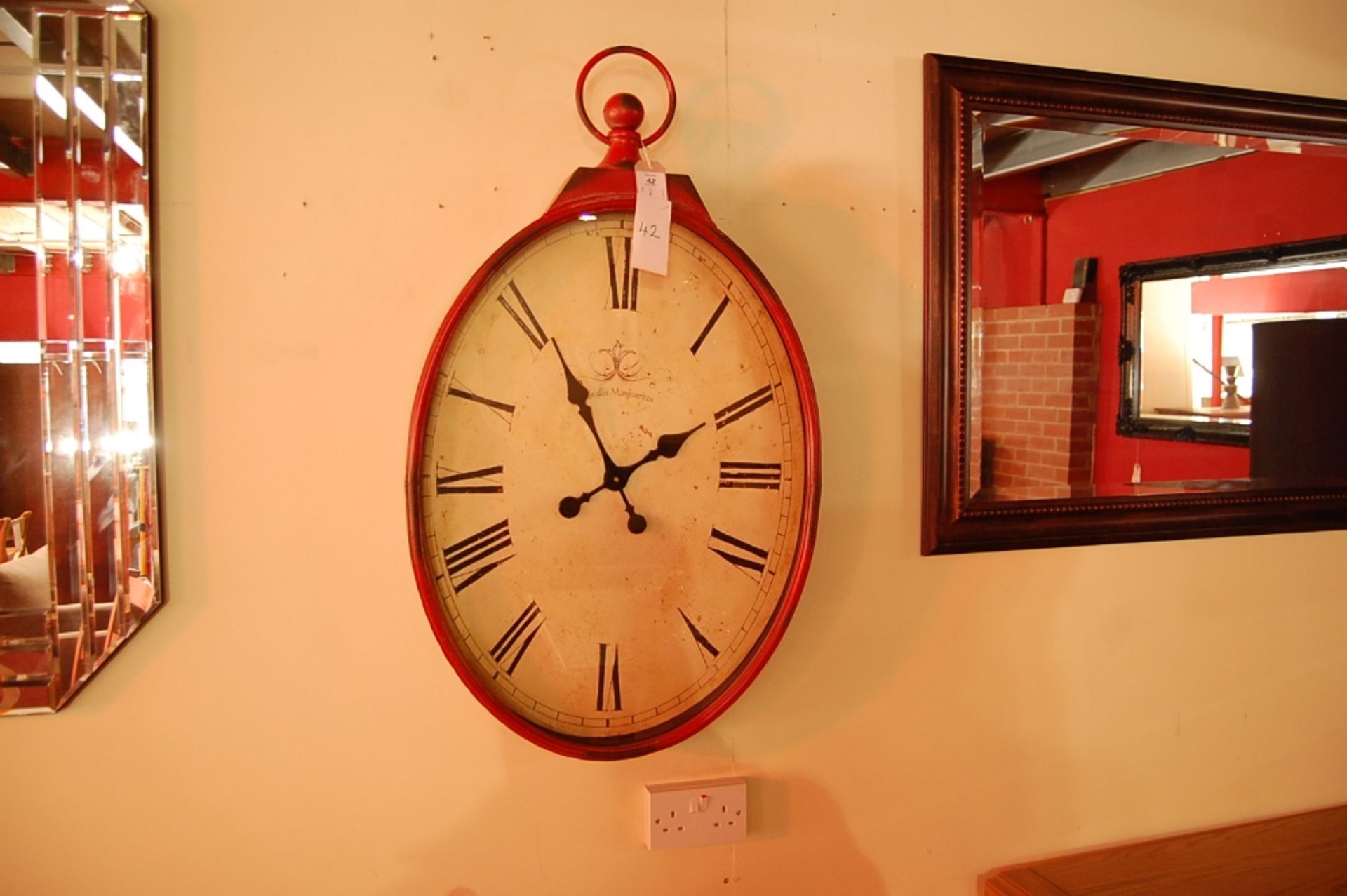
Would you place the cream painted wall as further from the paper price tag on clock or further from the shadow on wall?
the paper price tag on clock

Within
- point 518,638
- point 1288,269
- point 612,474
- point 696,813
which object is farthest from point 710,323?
point 1288,269

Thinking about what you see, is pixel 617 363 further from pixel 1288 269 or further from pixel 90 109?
pixel 1288 269

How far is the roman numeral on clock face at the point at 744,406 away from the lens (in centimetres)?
125

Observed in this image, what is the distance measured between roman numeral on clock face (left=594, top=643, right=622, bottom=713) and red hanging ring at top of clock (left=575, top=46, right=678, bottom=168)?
0.62 m

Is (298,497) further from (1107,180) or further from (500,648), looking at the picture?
(1107,180)

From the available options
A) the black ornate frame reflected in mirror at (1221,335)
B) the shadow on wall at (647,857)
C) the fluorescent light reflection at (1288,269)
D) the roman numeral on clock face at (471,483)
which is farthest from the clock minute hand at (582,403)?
the fluorescent light reflection at (1288,269)

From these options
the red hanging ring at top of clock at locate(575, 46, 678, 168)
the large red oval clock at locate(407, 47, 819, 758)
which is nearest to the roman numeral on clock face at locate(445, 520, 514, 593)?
the large red oval clock at locate(407, 47, 819, 758)

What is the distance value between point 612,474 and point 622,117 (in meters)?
0.45

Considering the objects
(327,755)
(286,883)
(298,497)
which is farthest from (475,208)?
(286,883)

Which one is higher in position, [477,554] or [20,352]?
[20,352]

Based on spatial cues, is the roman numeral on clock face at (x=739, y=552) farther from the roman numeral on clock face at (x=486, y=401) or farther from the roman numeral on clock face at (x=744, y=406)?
the roman numeral on clock face at (x=486, y=401)

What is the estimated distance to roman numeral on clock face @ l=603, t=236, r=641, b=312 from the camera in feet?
3.96

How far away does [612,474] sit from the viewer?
122cm

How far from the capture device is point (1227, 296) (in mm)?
1597
